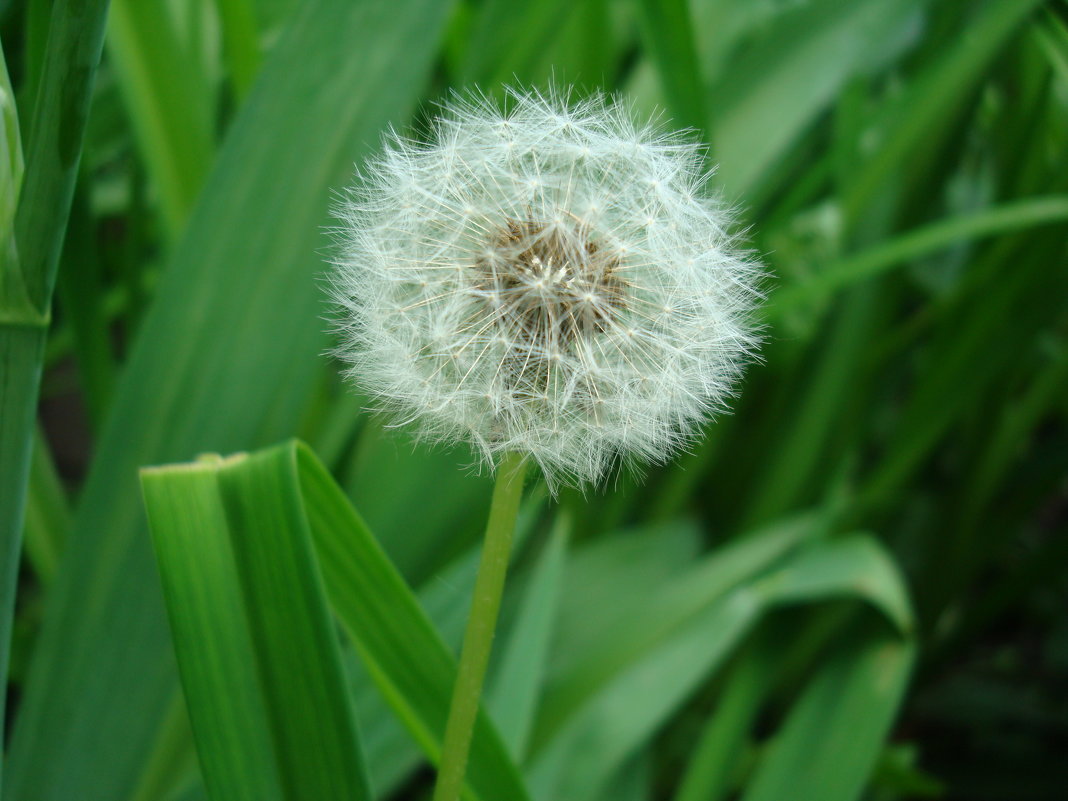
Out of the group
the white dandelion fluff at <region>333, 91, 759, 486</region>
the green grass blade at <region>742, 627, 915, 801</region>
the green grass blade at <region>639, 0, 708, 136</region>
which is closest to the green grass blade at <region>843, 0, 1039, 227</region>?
the green grass blade at <region>639, 0, 708, 136</region>

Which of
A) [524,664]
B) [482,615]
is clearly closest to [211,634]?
[482,615]

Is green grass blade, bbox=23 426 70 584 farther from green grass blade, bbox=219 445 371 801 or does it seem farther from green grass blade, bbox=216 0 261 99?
green grass blade, bbox=219 445 371 801

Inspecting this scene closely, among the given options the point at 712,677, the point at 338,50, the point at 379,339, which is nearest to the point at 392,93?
the point at 338,50

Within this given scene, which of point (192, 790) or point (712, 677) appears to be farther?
point (712, 677)

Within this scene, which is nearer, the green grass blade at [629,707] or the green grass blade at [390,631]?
the green grass blade at [390,631]

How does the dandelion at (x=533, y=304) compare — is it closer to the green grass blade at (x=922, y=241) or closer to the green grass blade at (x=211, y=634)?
the green grass blade at (x=211, y=634)

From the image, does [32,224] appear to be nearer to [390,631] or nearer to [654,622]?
[390,631]

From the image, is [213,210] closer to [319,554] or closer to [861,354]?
[319,554]

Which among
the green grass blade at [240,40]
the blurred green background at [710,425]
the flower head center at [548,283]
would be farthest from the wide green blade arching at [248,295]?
the flower head center at [548,283]
